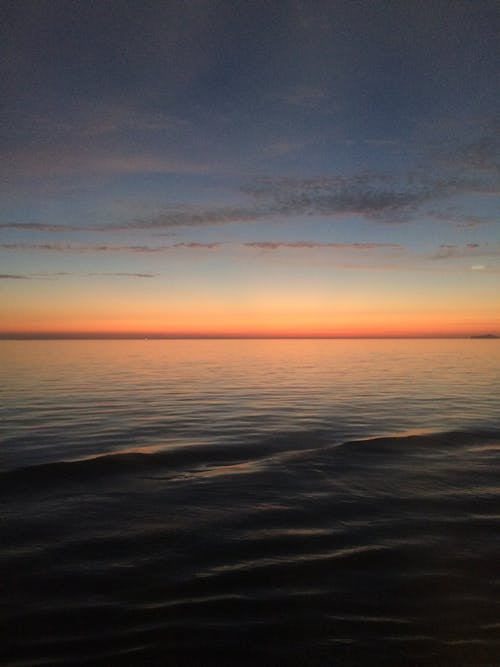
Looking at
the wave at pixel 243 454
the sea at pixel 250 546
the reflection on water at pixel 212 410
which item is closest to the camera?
the sea at pixel 250 546

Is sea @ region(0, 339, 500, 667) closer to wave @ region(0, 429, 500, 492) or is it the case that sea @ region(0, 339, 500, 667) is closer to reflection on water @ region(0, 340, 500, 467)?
wave @ region(0, 429, 500, 492)

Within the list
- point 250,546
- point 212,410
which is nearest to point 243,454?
point 250,546

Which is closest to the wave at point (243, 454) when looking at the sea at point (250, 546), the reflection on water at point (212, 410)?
the sea at point (250, 546)

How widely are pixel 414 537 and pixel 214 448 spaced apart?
8726 millimetres

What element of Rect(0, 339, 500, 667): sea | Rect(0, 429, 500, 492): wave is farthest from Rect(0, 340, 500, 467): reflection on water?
Rect(0, 429, 500, 492): wave

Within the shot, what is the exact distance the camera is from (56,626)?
20.0ft

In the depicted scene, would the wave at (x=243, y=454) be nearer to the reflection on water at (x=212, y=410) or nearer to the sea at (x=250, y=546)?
the sea at (x=250, y=546)

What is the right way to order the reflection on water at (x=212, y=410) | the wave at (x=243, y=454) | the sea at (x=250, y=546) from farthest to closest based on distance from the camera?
1. the reflection on water at (x=212, y=410)
2. the wave at (x=243, y=454)
3. the sea at (x=250, y=546)

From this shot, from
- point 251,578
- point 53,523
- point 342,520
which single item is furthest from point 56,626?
point 342,520

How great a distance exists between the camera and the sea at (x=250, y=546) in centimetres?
582

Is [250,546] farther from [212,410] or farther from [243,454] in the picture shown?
[212,410]

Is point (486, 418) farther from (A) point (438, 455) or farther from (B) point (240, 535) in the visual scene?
(B) point (240, 535)

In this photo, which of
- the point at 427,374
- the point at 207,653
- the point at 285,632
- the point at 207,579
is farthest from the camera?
the point at 427,374

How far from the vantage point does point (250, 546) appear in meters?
8.47
